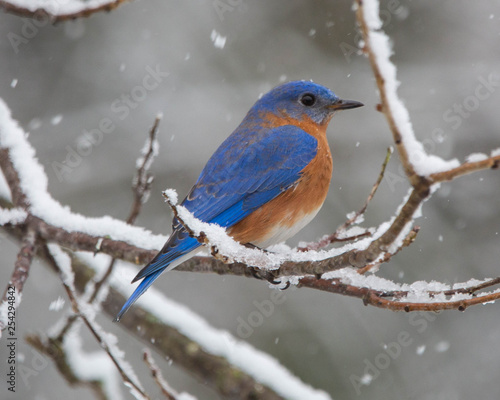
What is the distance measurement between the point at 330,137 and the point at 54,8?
412cm

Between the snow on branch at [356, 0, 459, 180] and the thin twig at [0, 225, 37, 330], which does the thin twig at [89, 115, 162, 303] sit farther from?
the snow on branch at [356, 0, 459, 180]

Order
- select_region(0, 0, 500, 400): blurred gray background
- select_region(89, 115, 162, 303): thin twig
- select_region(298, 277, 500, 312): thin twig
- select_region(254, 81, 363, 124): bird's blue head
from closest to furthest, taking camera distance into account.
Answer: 1. select_region(298, 277, 500, 312): thin twig
2. select_region(89, 115, 162, 303): thin twig
3. select_region(254, 81, 363, 124): bird's blue head
4. select_region(0, 0, 500, 400): blurred gray background

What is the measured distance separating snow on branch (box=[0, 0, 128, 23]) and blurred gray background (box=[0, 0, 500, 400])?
141 inches

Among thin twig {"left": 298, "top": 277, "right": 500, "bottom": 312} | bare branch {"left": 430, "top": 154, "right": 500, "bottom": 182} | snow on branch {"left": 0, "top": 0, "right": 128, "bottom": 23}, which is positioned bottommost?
thin twig {"left": 298, "top": 277, "right": 500, "bottom": 312}

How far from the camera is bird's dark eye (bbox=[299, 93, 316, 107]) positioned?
4074mm

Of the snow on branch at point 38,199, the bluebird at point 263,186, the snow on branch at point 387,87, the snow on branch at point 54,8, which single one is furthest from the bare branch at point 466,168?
the snow on branch at point 38,199

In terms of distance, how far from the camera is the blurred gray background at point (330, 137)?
20.6 ft

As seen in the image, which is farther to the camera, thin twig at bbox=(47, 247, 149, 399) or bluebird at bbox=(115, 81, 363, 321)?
bluebird at bbox=(115, 81, 363, 321)

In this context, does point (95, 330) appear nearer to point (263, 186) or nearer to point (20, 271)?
point (20, 271)

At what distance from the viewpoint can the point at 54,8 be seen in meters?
2.74

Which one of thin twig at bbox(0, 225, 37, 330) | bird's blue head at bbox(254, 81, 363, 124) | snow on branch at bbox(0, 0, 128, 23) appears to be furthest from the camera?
bird's blue head at bbox(254, 81, 363, 124)

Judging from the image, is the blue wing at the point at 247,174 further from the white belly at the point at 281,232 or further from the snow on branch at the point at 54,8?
the snow on branch at the point at 54,8

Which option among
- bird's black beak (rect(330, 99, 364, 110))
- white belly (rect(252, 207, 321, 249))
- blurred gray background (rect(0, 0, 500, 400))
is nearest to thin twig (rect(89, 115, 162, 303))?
white belly (rect(252, 207, 321, 249))

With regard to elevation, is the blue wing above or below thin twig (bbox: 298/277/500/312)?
above
